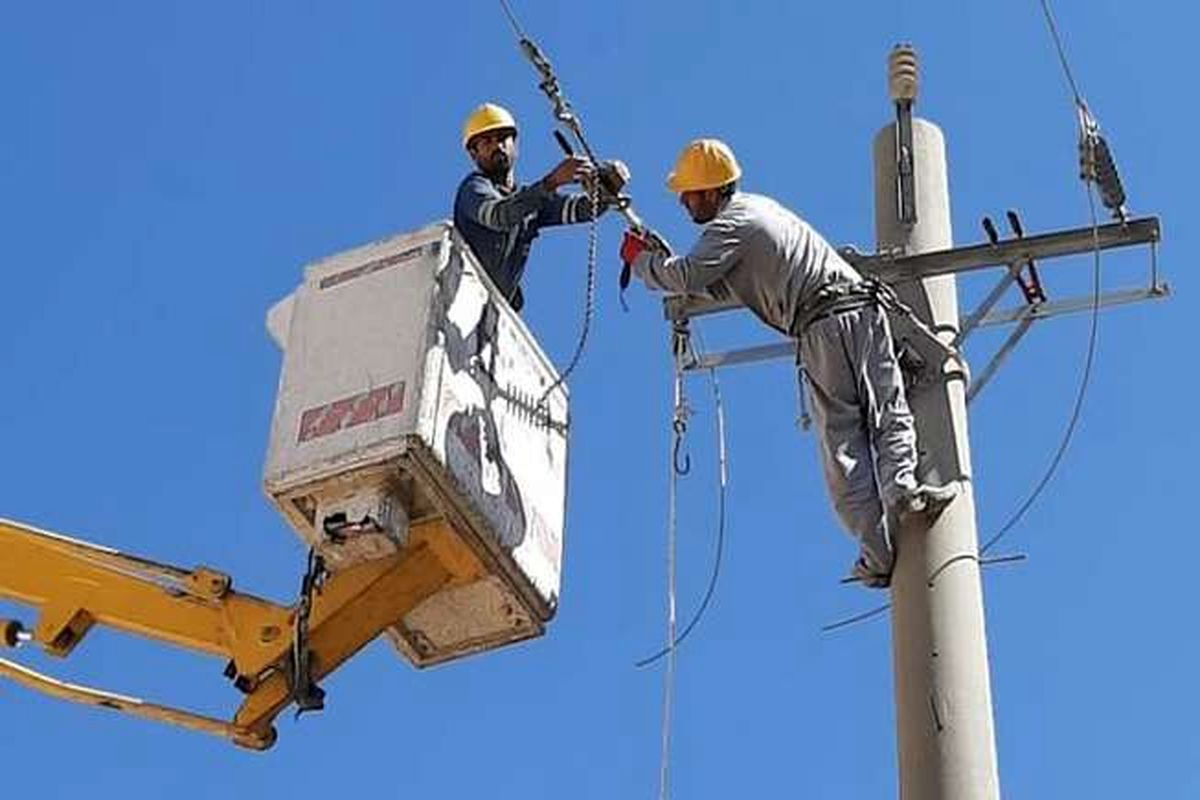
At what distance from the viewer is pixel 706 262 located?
7.44 meters

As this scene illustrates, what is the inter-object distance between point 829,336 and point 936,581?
86 centimetres

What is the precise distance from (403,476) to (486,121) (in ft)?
5.98

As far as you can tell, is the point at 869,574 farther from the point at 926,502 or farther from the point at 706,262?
the point at 706,262

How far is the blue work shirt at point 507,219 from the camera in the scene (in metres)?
7.84

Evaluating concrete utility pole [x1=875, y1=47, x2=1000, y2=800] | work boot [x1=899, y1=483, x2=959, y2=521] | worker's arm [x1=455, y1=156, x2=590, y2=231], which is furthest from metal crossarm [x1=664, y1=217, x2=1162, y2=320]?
work boot [x1=899, y1=483, x2=959, y2=521]

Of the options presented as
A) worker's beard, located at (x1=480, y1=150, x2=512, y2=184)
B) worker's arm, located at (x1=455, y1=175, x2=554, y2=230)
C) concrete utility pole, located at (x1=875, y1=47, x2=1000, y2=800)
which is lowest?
concrete utility pole, located at (x1=875, y1=47, x2=1000, y2=800)

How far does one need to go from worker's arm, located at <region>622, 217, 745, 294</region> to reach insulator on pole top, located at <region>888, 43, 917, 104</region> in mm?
1331

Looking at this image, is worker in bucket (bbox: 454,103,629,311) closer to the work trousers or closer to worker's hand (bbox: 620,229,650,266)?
worker's hand (bbox: 620,229,650,266)

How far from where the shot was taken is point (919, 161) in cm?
827

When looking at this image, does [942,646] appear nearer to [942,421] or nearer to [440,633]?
[942,421]

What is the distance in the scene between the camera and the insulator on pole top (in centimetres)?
854

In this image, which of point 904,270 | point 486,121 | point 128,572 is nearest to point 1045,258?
point 904,270

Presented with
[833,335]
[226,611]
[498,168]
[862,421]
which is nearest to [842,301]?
[833,335]

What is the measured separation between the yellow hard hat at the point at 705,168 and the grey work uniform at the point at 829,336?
162 millimetres
